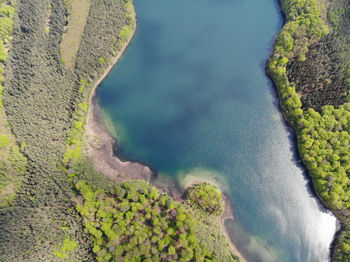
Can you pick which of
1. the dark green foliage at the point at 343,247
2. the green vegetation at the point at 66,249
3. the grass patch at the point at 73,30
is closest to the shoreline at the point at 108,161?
the green vegetation at the point at 66,249

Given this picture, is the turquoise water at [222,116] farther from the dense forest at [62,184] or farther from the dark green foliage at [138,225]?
the dark green foliage at [138,225]

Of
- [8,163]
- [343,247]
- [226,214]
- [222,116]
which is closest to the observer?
[343,247]

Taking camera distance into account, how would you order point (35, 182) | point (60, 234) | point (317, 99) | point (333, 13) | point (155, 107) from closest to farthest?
point (60, 234) < point (35, 182) < point (317, 99) < point (155, 107) < point (333, 13)

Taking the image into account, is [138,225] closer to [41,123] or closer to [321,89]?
[41,123]

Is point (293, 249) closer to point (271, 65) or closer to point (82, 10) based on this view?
point (271, 65)

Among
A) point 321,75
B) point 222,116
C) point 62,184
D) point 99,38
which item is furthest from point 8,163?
point 321,75

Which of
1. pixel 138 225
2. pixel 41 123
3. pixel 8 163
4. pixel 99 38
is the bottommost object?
pixel 8 163

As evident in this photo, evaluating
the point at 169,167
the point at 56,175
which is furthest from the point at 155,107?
the point at 56,175
